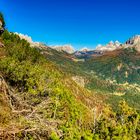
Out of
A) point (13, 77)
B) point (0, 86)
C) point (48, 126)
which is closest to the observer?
point (48, 126)

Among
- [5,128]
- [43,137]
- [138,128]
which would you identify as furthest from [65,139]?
[138,128]

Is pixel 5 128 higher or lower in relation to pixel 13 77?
lower

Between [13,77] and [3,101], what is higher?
[13,77]

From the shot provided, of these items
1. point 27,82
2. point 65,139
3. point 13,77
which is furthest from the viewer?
point 27,82

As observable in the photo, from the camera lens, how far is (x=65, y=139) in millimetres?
23000

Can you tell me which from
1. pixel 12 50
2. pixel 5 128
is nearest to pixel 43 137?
pixel 5 128

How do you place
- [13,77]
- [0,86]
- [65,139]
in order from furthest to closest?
1. [13,77]
2. [65,139]
3. [0,86]

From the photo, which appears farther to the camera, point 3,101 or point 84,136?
point 84,136

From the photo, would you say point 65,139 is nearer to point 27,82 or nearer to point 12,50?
point 27,82

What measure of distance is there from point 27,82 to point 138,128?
1354 inches

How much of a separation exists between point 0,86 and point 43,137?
4362mm

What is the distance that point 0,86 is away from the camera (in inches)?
797

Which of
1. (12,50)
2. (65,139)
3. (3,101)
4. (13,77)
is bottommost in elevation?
(65,139)

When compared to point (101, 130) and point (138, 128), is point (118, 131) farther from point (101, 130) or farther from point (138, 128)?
point (138, 128)
